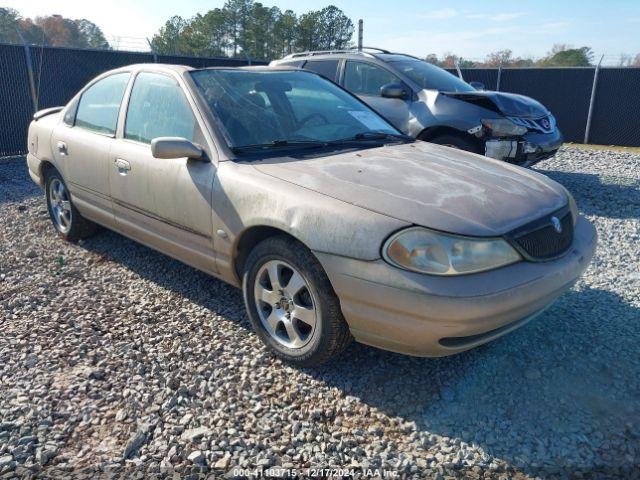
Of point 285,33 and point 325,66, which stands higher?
point 285,33

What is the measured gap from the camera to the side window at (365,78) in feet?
24.5

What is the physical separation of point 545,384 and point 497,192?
3.47 ft

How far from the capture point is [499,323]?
2.63m

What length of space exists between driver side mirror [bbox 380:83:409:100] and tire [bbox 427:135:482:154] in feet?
2.36

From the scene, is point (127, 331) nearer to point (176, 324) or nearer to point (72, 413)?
point (176, 324)

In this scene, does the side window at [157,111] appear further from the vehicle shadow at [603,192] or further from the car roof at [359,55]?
the vehicle shadow at [603,192]

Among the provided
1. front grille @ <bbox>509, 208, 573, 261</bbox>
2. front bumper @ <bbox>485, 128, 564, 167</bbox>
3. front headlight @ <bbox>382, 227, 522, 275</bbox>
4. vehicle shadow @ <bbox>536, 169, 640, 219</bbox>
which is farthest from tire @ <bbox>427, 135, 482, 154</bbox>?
front headlight @ <bbox>382, 227, 522, 275</bbox>

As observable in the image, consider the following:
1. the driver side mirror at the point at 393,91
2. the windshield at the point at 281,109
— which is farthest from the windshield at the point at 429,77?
the windshield at the point at 281,109

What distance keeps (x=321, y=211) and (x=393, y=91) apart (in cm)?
463

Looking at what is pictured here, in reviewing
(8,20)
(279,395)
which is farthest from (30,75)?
(8,20)

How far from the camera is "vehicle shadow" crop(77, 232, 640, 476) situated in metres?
2.50

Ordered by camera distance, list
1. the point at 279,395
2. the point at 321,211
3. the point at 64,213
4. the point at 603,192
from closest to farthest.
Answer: the point at 321,211 < the point at 279,395 < the point at 64,213 < the point at 603,192

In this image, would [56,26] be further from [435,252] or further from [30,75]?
[435,252]

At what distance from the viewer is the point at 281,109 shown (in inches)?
152
